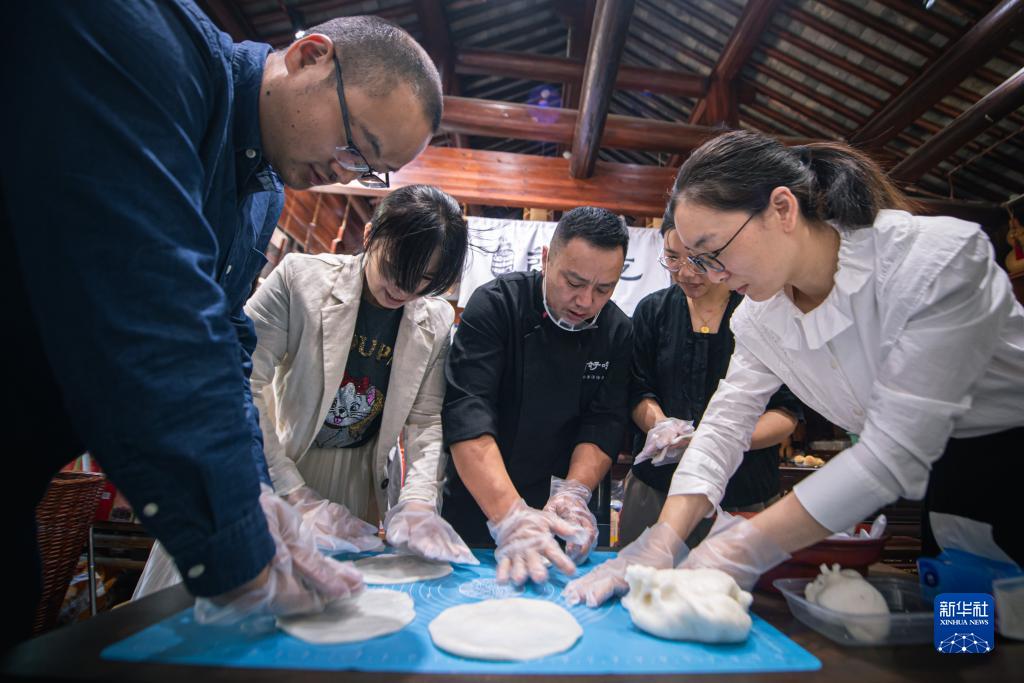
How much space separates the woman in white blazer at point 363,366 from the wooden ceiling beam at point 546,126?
9.29ft

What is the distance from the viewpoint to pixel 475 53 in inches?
198

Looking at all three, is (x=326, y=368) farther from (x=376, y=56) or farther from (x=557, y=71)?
(x=557, y=71)

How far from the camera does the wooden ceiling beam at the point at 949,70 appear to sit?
316cm

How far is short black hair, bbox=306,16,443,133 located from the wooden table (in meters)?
1.07

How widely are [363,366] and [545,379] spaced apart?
27.0 inches

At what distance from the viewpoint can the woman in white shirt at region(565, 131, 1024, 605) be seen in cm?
115

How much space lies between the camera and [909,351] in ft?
3.82

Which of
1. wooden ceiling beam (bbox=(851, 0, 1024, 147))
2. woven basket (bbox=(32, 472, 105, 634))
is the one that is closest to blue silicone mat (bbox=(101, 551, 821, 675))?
woven basket (bbox=(32, 472, 105, 634))

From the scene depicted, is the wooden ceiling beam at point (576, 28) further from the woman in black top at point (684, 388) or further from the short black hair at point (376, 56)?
the short black hair at point (376, 56)

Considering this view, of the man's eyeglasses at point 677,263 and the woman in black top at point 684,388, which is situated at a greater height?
the man's eyeglasses at point 677,263

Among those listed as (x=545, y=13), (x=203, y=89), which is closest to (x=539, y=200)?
(x=545, y=13)

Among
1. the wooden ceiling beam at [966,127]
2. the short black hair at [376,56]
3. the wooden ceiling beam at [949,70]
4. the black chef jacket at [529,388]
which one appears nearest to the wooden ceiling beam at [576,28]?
the wooden ceiling beam at [949,70]

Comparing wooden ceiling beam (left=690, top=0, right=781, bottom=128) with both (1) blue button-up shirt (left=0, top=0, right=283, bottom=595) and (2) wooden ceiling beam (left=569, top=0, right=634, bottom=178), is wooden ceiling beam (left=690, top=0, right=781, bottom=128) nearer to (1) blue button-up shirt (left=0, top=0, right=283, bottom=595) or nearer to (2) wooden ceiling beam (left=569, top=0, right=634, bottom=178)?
(2) wooden ceiling beam (left=569, top=0, right=634, bottom=178)

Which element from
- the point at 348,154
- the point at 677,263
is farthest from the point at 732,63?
the point at 348,154
